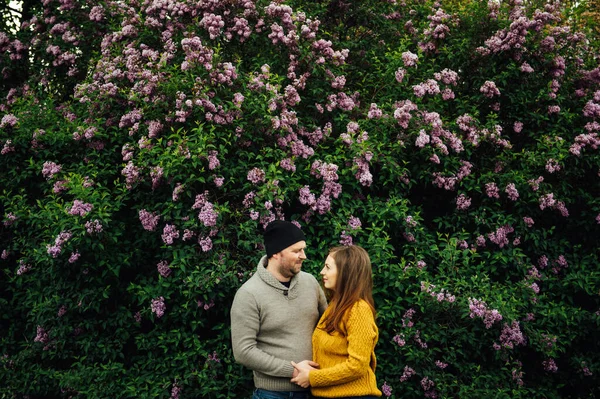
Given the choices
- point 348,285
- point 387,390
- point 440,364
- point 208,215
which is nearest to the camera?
point 348,285

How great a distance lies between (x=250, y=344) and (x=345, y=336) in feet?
1.95

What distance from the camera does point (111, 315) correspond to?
6090 millimetres

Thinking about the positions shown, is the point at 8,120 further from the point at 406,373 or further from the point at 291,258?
the point at 406,373

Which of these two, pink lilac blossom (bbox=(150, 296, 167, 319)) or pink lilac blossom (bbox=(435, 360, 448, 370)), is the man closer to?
pink lilac blossom (bbox=(150, 296, 167, 319))

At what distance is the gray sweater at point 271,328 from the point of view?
3637mm

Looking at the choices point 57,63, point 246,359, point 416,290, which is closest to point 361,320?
point 246,359

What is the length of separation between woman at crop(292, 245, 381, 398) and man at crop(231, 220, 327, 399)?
11 cm

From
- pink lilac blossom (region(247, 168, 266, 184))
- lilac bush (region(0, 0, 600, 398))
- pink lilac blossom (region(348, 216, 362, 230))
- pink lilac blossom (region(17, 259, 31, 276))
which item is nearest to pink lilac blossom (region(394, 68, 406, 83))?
lilac bush (region(0, 0, 600, 398))

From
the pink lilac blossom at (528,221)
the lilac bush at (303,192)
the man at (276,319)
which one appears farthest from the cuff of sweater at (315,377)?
the pink lilac blossom at (528,221)

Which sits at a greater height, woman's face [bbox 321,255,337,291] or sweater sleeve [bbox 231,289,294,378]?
woman's face [bbox 321,255,337,291]

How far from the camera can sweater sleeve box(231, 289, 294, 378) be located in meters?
3.61

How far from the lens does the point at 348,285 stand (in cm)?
368

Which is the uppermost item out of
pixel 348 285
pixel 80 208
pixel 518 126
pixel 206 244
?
pixel 348 285

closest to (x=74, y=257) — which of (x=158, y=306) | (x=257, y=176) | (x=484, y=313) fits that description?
(x=158, y=306)
